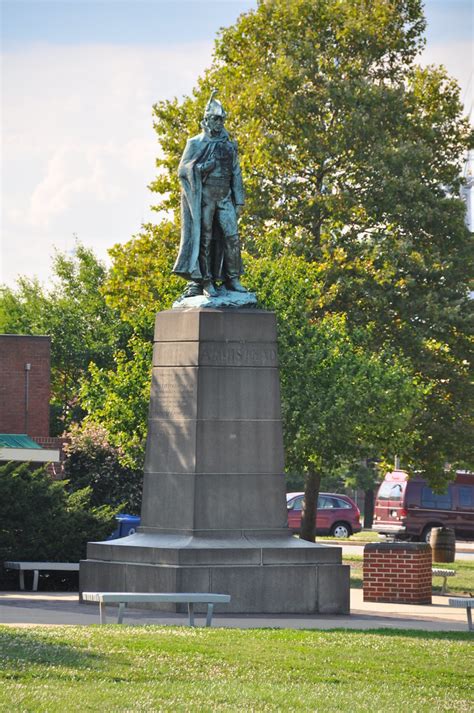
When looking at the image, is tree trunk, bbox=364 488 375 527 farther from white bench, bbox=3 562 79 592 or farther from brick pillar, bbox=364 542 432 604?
white bench, bbox=3 562 79 592

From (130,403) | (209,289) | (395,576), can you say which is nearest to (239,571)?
(209,289)

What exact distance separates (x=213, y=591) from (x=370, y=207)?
20213 millimetres

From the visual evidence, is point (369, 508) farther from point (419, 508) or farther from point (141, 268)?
point (141, 268)

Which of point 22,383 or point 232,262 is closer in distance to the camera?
point 232,262

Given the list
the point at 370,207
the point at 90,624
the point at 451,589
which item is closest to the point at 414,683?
the point at 90,624

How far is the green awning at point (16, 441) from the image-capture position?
39.0 meters

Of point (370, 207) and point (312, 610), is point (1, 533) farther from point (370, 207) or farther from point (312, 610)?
point (370, 207)

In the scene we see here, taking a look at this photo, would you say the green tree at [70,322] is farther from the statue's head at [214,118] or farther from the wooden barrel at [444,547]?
the statue's head at [214,118]

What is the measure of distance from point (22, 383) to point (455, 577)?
51.8 ft

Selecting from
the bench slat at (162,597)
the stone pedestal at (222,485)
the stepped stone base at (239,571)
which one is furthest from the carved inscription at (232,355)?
the bench slat at (162,597)

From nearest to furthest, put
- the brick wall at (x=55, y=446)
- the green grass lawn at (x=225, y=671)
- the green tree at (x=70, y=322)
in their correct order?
the green grass lawn at (x=225, y=671) → the brick wall at (x=55, y=446) → the green tree at (x=70, y=322)

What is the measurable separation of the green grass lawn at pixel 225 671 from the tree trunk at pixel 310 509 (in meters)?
21.1

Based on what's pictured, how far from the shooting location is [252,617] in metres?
17.8

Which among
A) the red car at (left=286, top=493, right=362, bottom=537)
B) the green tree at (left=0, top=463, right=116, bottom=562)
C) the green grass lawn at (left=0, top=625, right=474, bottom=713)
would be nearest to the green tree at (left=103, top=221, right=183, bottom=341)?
the green tree at (left=0, top=463, right=116, bottom=562)
